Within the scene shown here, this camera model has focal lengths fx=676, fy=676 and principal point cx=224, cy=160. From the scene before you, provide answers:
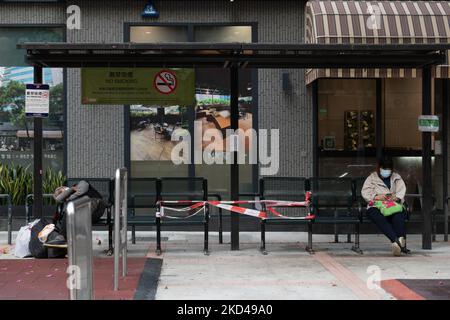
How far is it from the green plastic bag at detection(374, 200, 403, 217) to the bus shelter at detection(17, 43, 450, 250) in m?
0.62

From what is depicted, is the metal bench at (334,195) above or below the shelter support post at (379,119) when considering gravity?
below

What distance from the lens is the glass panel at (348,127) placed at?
42.7 feet

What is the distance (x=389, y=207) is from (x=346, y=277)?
2.23 meters

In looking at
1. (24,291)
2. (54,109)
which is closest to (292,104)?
(54,109)

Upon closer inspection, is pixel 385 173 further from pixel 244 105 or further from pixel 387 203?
pixel 244 105

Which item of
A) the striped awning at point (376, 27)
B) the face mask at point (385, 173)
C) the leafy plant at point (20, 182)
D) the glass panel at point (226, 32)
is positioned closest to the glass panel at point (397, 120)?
the striped awning at point (376, 27)

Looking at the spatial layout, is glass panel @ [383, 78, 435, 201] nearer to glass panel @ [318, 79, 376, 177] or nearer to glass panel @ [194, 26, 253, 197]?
glass panel @ [318, 79, 376, 177]

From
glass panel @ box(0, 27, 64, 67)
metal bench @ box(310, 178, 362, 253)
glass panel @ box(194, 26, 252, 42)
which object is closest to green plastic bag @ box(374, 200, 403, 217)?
metal bench @ box(310, 178, 362, 253)

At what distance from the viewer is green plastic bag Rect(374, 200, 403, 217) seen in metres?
10.2

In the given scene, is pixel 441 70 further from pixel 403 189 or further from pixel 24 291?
pixel 24 291

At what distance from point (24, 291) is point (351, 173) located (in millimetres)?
7352

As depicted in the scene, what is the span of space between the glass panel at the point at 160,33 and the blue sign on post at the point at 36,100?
3526 millimetres

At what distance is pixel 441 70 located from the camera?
37.9 feet

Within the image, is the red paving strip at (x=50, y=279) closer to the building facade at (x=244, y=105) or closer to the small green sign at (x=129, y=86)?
the small green sign at (x=129, y=86)
